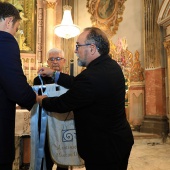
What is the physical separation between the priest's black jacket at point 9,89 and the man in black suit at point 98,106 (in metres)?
0.30

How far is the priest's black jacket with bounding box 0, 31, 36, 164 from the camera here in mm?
1581

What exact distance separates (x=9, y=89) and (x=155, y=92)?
21.1 ft

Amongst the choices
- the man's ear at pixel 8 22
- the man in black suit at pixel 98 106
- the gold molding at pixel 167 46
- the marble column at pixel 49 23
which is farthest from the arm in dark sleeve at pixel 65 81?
the marble column at pixel 49 23

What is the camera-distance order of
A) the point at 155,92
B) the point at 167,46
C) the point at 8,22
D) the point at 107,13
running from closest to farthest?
the point at 8,22
the point at 167,46
the point at 155,92
the point at 107,13

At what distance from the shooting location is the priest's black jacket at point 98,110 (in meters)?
1.68

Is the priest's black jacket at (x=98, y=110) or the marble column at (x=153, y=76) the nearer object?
the priest's black jacket at (x=98, y=110)

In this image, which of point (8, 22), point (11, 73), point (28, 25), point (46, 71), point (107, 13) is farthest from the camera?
point (107, 13)

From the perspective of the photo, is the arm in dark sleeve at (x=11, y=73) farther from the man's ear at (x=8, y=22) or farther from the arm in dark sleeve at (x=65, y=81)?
the arm in dark sleeve at (x=65, y=81)

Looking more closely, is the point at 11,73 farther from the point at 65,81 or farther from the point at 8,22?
the point at 65,81

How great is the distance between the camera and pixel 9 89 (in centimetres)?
159

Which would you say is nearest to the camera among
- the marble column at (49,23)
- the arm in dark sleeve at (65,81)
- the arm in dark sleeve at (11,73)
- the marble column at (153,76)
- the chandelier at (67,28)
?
the arm in dark sleeve at (11,73)

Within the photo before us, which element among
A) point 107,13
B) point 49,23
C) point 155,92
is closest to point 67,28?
point 49,23

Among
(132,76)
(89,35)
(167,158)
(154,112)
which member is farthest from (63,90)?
(132,76)

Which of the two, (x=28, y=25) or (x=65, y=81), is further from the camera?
(x=28, y=25)
